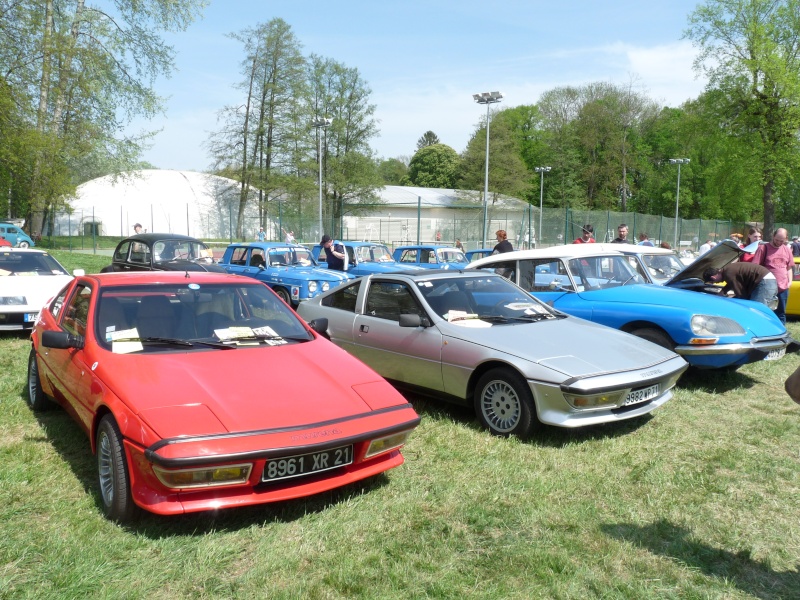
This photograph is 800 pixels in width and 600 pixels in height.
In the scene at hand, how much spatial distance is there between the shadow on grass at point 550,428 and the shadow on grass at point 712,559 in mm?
1465

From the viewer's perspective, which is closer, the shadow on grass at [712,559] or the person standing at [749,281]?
the shadow on grass at [712,559]

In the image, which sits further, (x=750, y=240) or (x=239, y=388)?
(x=750, y=240)

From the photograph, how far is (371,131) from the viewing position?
55656 mm

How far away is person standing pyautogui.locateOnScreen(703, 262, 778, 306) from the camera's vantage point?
30.6ft

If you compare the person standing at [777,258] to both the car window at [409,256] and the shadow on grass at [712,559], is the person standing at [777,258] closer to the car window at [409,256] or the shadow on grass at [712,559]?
the shadow on grass at [712,559]

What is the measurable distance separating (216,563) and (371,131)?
54.6 m

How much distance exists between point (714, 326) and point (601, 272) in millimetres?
1761

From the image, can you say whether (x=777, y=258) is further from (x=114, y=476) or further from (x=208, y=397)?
(x=114, y=476)

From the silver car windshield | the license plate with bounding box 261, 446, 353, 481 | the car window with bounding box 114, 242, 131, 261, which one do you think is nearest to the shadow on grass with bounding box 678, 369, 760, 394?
the silver car windshield

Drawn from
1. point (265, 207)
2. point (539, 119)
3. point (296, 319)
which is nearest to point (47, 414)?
point (296, 319)

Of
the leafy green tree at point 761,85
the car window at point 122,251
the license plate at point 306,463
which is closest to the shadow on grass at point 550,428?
the license plate at point 306,463

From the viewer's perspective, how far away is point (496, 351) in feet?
17.7

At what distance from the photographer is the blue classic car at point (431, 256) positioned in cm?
1675

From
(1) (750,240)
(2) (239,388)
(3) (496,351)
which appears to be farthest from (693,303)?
(2) (239,388)
